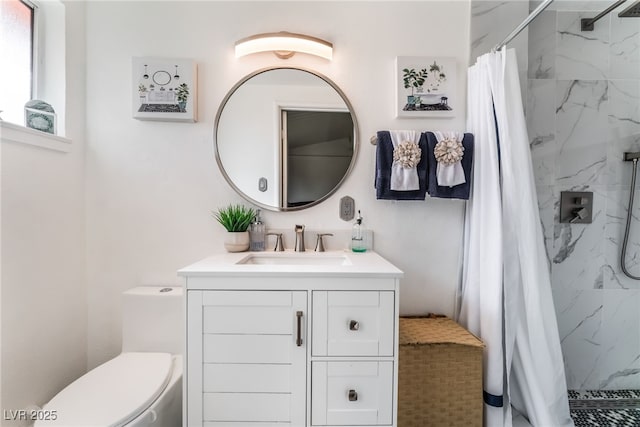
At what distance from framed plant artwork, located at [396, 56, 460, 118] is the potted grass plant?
977 millimetres

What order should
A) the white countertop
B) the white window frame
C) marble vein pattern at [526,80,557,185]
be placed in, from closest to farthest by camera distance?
the white countertop < the white window frame < marble vein pattern at [526,80,557,185]

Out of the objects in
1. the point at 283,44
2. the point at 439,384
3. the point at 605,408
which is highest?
the point at 283,44

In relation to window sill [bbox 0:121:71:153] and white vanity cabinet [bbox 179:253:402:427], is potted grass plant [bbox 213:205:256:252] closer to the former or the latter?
white vanity cabinet [bbox 179:253:402:427]

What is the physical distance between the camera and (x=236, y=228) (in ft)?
4.84

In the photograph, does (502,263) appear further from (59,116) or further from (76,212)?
(59,116)

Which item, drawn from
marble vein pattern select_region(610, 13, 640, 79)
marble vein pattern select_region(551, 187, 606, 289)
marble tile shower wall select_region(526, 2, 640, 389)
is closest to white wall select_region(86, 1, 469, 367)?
marble tile shower wall select_region(526, 2, 640, 389)

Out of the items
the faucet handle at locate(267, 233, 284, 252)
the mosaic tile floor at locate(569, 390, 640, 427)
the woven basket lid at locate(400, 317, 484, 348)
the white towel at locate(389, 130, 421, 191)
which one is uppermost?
the white towel at locate(389, 130, 421, 191)

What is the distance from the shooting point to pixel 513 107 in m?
1.33

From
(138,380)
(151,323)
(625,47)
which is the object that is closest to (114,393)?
(138,380)

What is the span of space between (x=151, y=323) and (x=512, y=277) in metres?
1.70

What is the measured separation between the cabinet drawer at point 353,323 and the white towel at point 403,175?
1.92 feet

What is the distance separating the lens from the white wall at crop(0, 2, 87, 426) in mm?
1151

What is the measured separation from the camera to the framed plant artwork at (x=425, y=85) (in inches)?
60.5

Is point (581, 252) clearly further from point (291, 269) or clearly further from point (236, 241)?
point (236, 241)
